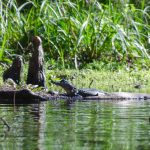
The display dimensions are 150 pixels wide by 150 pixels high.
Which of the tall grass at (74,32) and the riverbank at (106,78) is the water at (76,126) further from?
the tall grass at (74,32)

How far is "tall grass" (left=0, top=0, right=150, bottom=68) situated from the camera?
15.9 metres

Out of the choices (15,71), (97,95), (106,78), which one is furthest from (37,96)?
(106,78)

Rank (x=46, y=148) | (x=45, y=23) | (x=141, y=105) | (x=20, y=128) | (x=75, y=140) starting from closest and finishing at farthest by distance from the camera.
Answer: (x=46, y=148) → (x=75, y=140) → (x=20, y=128) → (x=141, y=105) → (x=45, y=23)

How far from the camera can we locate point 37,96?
10.7 meters

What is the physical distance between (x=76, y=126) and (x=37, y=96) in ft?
10.7

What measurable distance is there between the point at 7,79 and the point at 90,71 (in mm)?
3417

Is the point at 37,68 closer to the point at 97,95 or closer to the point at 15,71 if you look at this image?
the point at 15,71

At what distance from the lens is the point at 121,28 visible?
1639 centimetres

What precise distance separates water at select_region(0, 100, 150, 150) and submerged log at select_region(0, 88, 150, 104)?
38cm

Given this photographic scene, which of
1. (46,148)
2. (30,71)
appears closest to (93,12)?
(30,71)

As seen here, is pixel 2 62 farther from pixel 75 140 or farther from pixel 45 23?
pixel 75 140

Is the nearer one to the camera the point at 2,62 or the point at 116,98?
the point at 116,98

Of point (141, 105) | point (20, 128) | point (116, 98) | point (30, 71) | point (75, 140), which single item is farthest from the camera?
point (30, 71)

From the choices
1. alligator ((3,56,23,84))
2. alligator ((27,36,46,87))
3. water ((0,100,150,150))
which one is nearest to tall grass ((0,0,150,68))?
alligator ((3,56,23,84))
